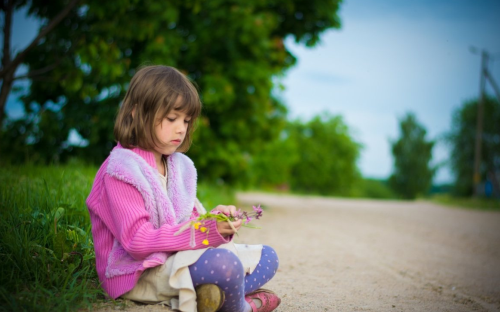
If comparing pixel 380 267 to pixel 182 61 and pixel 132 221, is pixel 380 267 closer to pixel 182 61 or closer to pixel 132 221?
pixel 132 221

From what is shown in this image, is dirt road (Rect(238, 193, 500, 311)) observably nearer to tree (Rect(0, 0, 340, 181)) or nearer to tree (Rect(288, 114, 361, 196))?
tree (Rect(0, 0, 340, 181))

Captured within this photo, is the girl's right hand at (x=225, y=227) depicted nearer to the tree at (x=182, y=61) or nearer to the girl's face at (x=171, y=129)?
the girl's face at (x=171, y=129)

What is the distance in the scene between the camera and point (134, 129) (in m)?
2.26

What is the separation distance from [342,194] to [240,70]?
37756 mm

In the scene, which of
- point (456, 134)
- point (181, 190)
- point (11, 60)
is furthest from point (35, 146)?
point (456, 134)

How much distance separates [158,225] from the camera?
2236mm

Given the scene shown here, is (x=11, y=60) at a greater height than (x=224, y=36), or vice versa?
(x=224, y=36)

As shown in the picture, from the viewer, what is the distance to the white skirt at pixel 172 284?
2070mm

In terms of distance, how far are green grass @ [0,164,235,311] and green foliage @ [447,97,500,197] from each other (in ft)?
110

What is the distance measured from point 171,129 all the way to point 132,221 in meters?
0.53

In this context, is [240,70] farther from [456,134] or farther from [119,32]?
[456,134]

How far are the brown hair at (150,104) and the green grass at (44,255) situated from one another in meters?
0.82

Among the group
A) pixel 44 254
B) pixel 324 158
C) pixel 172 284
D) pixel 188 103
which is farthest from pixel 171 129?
pixel 324 158

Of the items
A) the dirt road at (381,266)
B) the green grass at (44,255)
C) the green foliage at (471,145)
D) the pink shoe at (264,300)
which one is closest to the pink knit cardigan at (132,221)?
the green grass at (44,255)
